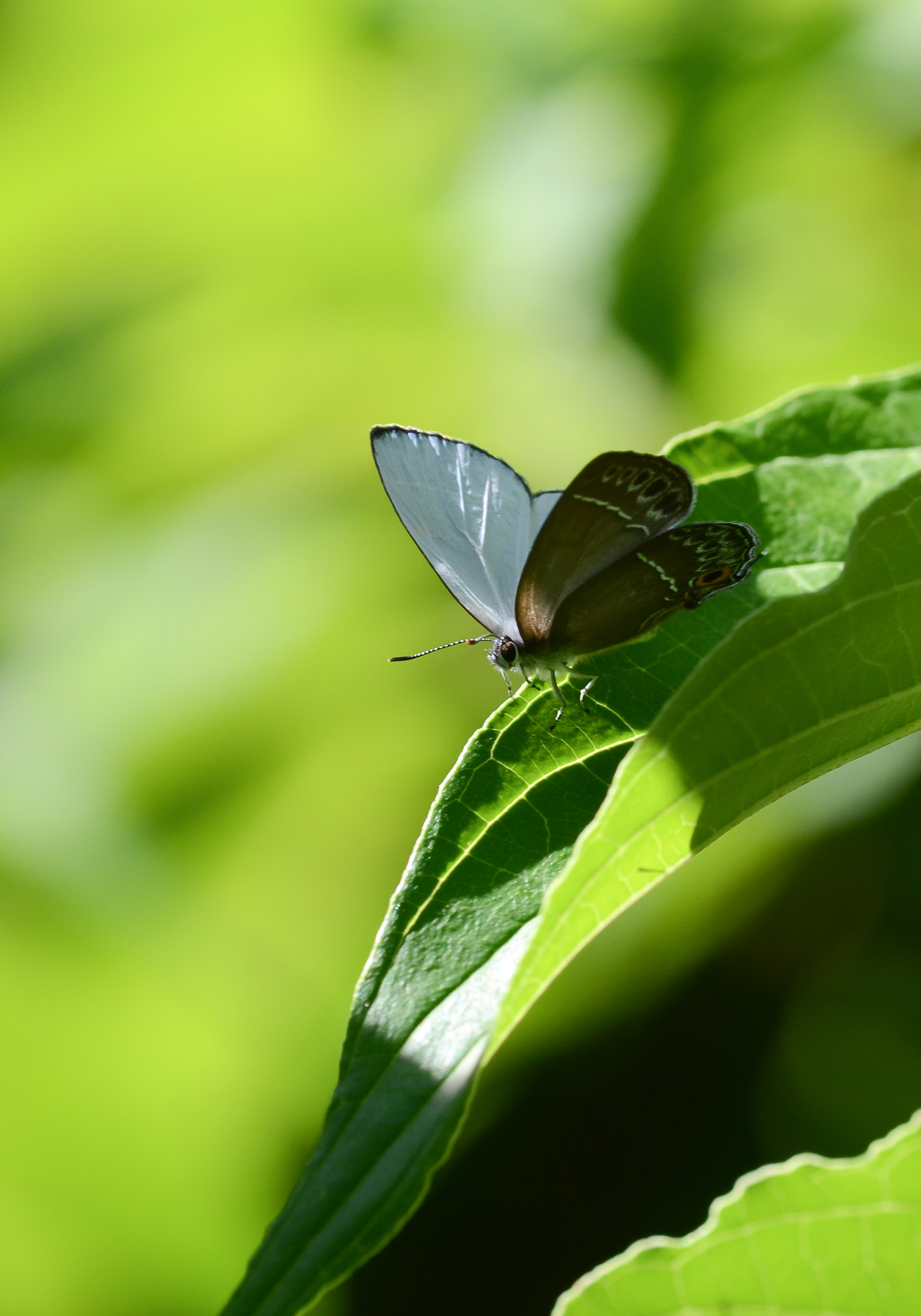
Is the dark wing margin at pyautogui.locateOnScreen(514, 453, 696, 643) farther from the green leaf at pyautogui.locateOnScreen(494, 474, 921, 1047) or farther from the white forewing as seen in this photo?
the green leaf at pyautogui.locateOnScreen(494, 474, 921, 1047)

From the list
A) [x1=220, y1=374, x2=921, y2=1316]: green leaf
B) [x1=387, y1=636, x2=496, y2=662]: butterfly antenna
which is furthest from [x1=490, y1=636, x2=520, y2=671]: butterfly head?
[x1=220, y1=374, x2=921, y2=1316]: green leaf

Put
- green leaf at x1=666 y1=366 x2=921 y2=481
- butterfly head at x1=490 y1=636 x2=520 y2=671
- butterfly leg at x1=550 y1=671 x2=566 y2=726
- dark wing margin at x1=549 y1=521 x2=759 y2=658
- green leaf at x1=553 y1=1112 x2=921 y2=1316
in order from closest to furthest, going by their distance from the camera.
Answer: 1. green leaf at x1=553 y1=1112 x2=921 y2=1316
2. butterfly leg at x1=550 y1=671 x2=566 y2=726
3. green leaf at x1=666 y1=366 x2=921 y2=481
4. dark wing margin at x1=549 y1=521 x2=759 y2=658
5. butterfly head at x1=490 y1=636 x2=520 y2=671

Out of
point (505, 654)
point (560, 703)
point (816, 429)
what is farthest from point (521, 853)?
point (505, 654)

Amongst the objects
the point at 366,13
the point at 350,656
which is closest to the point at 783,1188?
the point at 350,656

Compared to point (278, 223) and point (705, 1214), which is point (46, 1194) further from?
point (278, 223)

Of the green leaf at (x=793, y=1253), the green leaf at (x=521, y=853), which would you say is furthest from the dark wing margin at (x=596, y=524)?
the green leaf at (x=793, y=1253)

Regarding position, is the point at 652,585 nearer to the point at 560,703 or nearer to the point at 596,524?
the point at 596,524
